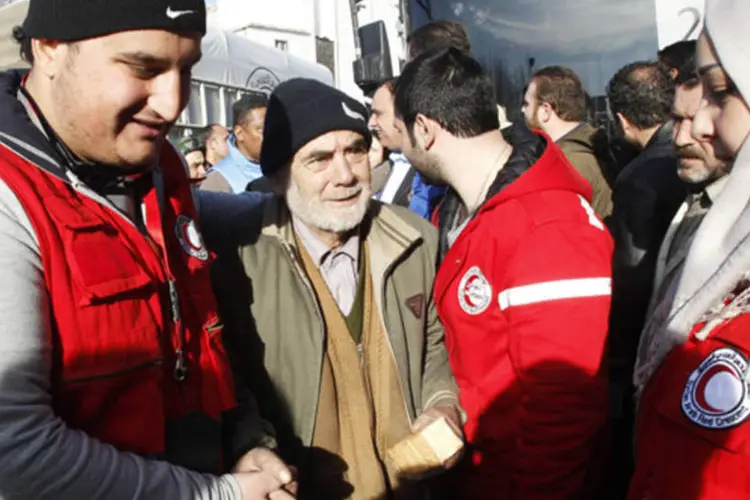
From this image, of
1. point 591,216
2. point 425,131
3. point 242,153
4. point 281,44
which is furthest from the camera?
point 281,44

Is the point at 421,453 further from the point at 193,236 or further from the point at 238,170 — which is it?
the point at 238,170

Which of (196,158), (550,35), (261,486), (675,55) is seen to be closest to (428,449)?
(261,486)

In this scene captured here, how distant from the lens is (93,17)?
1212 mm

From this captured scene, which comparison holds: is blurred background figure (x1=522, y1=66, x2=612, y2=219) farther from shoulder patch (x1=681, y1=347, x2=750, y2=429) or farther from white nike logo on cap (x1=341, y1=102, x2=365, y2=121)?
shoulder patch (x1=681, y1=347, x2=750, y2=429)

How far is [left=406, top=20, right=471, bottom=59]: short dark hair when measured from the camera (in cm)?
366

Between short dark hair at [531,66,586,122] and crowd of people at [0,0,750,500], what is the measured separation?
0.87 metres

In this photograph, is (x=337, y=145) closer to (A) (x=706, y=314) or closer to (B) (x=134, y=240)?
(B) (x=134, y=240)

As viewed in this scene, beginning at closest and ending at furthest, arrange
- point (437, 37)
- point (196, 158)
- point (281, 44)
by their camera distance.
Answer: point (437, 37) < point (196, 158) < point (281, 44)

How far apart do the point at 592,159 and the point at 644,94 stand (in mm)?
414

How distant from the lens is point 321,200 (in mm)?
2143

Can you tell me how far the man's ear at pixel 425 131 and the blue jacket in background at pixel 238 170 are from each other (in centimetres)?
248

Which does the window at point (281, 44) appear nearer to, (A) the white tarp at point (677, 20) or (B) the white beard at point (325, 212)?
(A) the white tarp at point (677, 20)

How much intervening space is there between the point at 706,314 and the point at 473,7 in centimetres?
335

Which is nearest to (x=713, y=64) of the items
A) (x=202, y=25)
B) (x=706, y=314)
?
(x=706, y=314)
